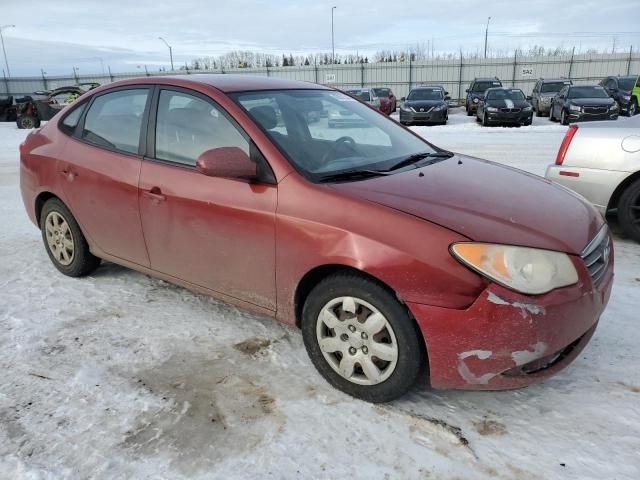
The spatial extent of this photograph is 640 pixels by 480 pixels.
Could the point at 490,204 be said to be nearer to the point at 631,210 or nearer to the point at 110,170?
the point at 110,170

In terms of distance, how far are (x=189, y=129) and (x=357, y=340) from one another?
1721 millimetres

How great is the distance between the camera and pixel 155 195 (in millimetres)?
3346

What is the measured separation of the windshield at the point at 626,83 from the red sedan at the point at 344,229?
23064 millimetres

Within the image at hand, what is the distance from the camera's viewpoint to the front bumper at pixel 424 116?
1948 cm

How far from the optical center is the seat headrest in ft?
10.1

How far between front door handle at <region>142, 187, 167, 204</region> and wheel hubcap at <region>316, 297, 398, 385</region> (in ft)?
4.38

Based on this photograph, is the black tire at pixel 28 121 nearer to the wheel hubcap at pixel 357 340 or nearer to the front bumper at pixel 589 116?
the front bumper at pixel 589 116

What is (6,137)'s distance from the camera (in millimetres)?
17188

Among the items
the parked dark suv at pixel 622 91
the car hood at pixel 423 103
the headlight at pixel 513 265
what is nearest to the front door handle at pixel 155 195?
the headlight at pixel 513 265

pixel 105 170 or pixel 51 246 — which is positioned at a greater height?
pixel 105 170

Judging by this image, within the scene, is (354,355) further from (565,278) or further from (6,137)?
(6,137)

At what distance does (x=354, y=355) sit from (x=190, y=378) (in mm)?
957

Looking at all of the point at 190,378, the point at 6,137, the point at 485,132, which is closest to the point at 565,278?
the point at 190,378

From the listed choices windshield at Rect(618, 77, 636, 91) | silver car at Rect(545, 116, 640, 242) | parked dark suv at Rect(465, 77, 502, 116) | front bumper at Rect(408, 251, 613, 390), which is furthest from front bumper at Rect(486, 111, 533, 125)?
front bumper at Rect(408, 251, 613, 390)
